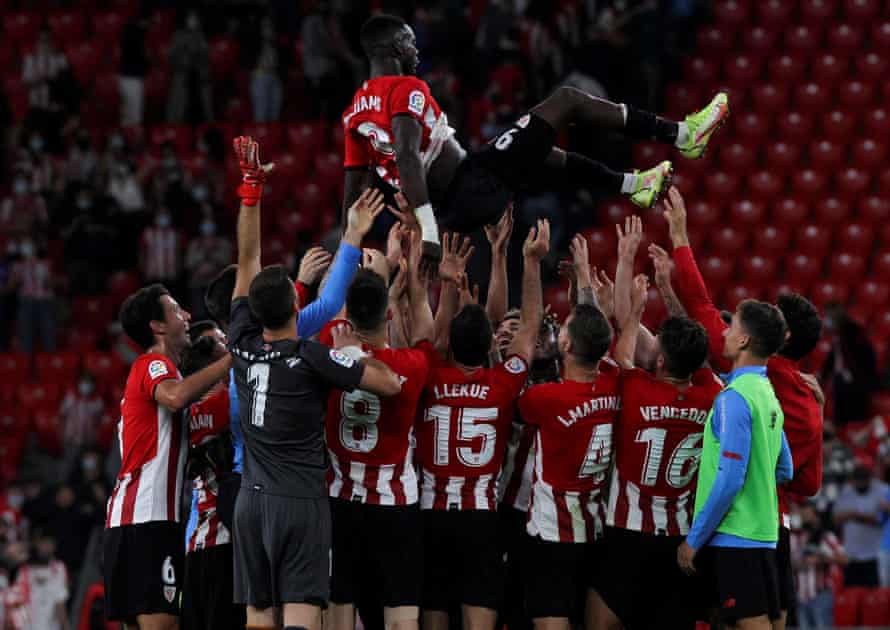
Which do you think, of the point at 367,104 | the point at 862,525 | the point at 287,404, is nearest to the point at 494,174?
the point at 367,104

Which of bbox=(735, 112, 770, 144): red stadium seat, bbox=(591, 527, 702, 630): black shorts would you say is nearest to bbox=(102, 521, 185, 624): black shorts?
Result: bbox=(591, 527, 702, 630): black shorts

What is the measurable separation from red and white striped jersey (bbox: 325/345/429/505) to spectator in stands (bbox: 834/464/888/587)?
6.54 m

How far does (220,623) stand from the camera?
25.1ft

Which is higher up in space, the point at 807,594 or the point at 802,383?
the point at 802,383

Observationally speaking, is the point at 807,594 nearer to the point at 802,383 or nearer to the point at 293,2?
the point at 802,383

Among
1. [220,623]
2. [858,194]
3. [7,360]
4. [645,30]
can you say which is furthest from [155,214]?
[220,623]

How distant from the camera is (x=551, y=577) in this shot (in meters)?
7.58

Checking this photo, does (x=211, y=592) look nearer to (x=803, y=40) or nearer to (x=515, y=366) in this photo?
(x=515, y=366)

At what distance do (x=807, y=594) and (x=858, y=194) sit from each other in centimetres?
612

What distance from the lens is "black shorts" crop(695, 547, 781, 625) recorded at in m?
7.08

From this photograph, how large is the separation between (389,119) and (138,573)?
8.75 feet

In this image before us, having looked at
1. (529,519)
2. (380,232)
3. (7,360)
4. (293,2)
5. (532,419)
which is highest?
(293,2)

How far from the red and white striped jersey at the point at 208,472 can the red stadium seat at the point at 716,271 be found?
30.9 ft

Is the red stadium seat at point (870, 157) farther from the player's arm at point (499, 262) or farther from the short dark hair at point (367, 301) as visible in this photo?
the short dark hair at point (367, 301)
